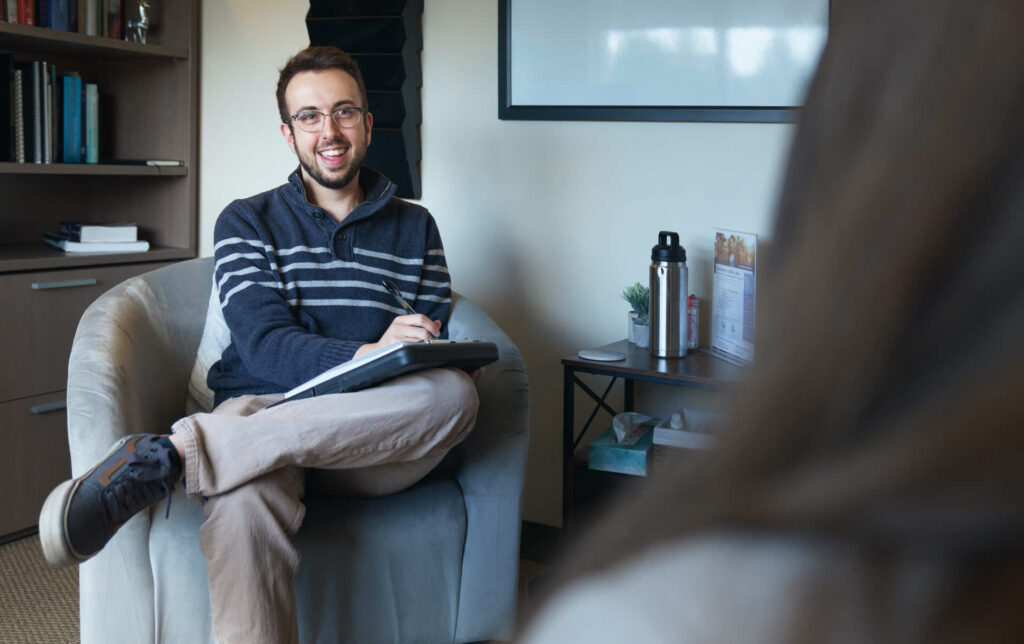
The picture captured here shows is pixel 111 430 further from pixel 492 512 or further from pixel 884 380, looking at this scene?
pixel 884 380

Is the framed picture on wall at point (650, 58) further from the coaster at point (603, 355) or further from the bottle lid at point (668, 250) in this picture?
the coaster at point (603, 355)

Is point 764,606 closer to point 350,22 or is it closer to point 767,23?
point 767,23

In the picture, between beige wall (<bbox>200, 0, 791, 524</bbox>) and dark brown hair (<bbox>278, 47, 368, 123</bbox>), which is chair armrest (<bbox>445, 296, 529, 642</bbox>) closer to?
beige wall (<bbox>200, 0, 791, 524</bbox>)

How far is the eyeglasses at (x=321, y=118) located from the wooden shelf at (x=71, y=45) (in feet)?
3.41

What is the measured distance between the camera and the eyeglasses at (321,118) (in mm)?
2369

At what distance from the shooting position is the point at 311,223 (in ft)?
7.70

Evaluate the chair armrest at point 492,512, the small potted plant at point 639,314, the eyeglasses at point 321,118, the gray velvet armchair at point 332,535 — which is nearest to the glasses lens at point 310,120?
the eyeglasses at point 321,118

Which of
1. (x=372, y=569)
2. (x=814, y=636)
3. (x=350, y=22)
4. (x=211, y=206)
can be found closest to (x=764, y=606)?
(x=814, y=636)

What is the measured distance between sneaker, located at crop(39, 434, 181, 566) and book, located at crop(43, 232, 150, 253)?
4.96 feet

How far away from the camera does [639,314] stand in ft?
8.38

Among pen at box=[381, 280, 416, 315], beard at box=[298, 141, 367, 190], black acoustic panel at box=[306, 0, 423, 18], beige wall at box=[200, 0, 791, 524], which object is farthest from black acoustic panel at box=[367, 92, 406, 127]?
pen at box=[381, 280, 416, 315]

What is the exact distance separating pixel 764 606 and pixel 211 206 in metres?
3.49

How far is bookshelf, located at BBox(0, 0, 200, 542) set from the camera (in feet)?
9.43

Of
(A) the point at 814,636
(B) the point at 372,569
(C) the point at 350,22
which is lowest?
(B) the point at 372,569
